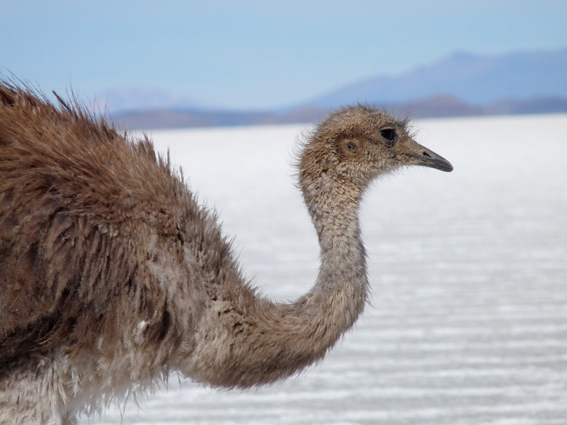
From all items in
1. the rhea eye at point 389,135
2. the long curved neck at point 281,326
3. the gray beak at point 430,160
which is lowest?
the long curved neck at point 281,326

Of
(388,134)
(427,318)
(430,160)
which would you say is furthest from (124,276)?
(427,318)

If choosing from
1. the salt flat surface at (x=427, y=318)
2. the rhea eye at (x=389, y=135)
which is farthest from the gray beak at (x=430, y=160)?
the salt flat surface at (x=427, y=318)

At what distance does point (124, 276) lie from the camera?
335cm

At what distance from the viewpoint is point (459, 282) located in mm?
7484

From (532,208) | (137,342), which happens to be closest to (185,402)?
(137,342)

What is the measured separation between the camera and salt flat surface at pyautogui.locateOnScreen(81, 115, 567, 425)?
15.7 feet

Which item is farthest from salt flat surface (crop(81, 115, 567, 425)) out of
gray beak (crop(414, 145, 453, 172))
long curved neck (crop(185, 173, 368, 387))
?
A: long curved neck (crop(185, 173, 368, 387))

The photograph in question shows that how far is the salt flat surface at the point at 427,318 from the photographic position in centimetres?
478

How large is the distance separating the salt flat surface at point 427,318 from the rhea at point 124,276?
0.38m

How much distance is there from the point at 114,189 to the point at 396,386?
2.39m

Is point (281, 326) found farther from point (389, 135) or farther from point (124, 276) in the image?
point (389, 135)

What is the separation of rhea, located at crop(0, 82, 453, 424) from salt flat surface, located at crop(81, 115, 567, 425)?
380 millimetres

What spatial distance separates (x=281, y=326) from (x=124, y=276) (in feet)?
2.51

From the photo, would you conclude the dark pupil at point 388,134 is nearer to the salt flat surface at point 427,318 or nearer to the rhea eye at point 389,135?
the rhea eye at point 389,135
